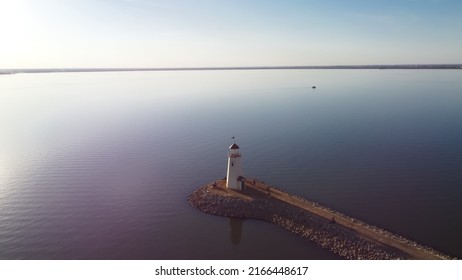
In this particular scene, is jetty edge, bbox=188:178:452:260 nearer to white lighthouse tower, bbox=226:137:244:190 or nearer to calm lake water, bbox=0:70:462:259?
white lighthouse tower, bbox=226:137:244:190

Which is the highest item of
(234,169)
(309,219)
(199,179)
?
(234,169)

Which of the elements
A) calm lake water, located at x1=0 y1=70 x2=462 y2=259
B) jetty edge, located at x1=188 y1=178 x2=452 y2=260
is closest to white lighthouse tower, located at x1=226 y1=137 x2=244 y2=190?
jetty edge, located at x1=188 y1=178 x2=452 y2=260

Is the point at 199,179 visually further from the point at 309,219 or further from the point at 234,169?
the point at 309,219

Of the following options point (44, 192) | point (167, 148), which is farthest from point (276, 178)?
point (44, 192)

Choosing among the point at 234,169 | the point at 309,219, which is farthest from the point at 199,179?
the point at 309,219

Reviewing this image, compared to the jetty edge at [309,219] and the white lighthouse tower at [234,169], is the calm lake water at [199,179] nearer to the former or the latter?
the jetty edge at [309,219]

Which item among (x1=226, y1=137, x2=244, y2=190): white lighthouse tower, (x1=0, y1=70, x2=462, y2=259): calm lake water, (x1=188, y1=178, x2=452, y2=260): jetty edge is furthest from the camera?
(x1=226, y1=137, x2=244, y2=190): white lighthouse tower
